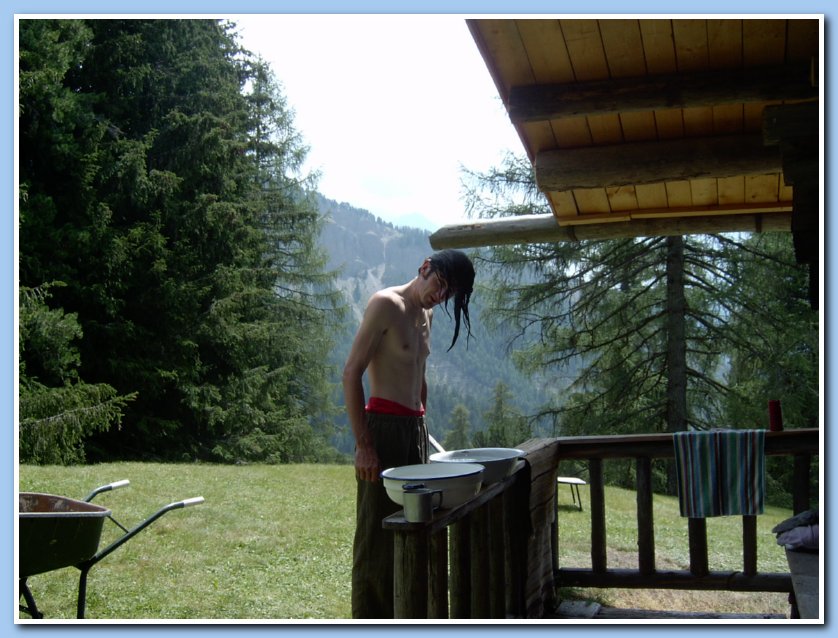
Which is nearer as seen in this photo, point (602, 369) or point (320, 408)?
point (602, 369)

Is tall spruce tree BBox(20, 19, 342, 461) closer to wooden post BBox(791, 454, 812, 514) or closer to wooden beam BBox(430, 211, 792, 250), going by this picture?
wooden beam BBox(430, 211, 792, 250)

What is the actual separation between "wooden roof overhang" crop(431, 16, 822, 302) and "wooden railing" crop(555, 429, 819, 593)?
3.96 feet

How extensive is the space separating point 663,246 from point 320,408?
9792mm

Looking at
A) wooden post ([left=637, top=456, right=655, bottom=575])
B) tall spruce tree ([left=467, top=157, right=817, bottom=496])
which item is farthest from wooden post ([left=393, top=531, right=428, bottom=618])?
tall spruce tree ([left=467, top=157, right=817, bottom=496])

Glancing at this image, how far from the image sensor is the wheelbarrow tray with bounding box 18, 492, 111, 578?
8.65ft

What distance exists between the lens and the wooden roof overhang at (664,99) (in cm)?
225

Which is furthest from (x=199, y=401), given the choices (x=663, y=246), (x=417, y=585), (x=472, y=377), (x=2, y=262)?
(x=472, y=377)

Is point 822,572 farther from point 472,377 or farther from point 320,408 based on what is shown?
point 472,377

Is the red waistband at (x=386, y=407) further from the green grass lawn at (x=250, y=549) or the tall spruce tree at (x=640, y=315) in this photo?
the tall spruce tree at (x=640, y=315)

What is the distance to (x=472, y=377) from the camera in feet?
244

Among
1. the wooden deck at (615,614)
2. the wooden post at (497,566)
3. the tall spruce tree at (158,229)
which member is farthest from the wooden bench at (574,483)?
the tall spruce tree at (158,229)

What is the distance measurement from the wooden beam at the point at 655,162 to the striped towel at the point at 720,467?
48.3 inches

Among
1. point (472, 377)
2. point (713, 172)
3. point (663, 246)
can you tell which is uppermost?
point (663, 246)

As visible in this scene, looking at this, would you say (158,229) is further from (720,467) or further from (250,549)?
(720,467)
